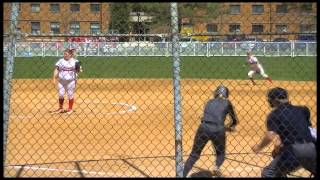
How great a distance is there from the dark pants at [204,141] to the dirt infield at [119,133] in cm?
38

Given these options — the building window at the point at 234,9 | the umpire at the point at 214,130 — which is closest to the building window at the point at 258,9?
the building window at the point at 234,9

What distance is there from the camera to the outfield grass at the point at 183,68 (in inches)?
1102

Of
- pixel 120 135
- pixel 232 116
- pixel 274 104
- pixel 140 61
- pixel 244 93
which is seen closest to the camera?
pixel 274 104

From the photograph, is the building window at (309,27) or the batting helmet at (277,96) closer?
the batting helmet at (277,96)

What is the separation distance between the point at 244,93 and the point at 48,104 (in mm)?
7479

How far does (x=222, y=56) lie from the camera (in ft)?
122

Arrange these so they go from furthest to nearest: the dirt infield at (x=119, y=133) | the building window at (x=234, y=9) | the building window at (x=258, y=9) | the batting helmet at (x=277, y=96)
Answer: the building window at (x=234, y=9) → the building window at (x=258, y=9) → the dirt infield at (x=119, y=133) → the batting helmet at (x=277, y=96)

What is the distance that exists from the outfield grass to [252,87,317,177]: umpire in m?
19.4

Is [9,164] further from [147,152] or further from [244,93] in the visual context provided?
[244,93]

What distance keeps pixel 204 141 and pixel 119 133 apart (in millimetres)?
4143

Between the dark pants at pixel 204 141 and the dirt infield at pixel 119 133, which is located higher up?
the dark pants at pixel 204 141

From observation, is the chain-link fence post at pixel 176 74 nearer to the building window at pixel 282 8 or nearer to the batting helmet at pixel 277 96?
the batting helmet at pixel 277 96

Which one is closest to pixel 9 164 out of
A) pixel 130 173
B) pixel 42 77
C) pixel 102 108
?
pixel 130 173

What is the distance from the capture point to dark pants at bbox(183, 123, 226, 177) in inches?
311
